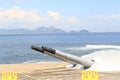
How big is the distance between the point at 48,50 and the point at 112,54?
4866 millimetres

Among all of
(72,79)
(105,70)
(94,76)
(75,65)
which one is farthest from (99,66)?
(94,76)

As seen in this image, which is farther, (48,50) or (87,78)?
(48,50)

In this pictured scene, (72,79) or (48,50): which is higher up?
(48,50)

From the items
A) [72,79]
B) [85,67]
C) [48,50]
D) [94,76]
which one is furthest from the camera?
[85,67]

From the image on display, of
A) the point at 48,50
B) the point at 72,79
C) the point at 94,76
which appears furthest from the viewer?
the point at 48,50

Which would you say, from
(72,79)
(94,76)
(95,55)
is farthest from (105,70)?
(94,76)

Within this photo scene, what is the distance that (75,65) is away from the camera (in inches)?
1025

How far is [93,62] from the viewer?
24.7m

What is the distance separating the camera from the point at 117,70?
23953 millimetres

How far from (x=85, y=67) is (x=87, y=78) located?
28.6 ft

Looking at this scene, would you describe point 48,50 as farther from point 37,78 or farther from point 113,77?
point 113,77

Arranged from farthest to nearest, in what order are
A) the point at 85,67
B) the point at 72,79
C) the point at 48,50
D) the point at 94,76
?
the point at 85,67 < the point at 48,50 < the point at 72,79 < the point at 94,76

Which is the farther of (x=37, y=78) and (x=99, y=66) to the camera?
(x=99, y=66)

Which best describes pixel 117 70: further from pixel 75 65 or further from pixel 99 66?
pixel 75 65
